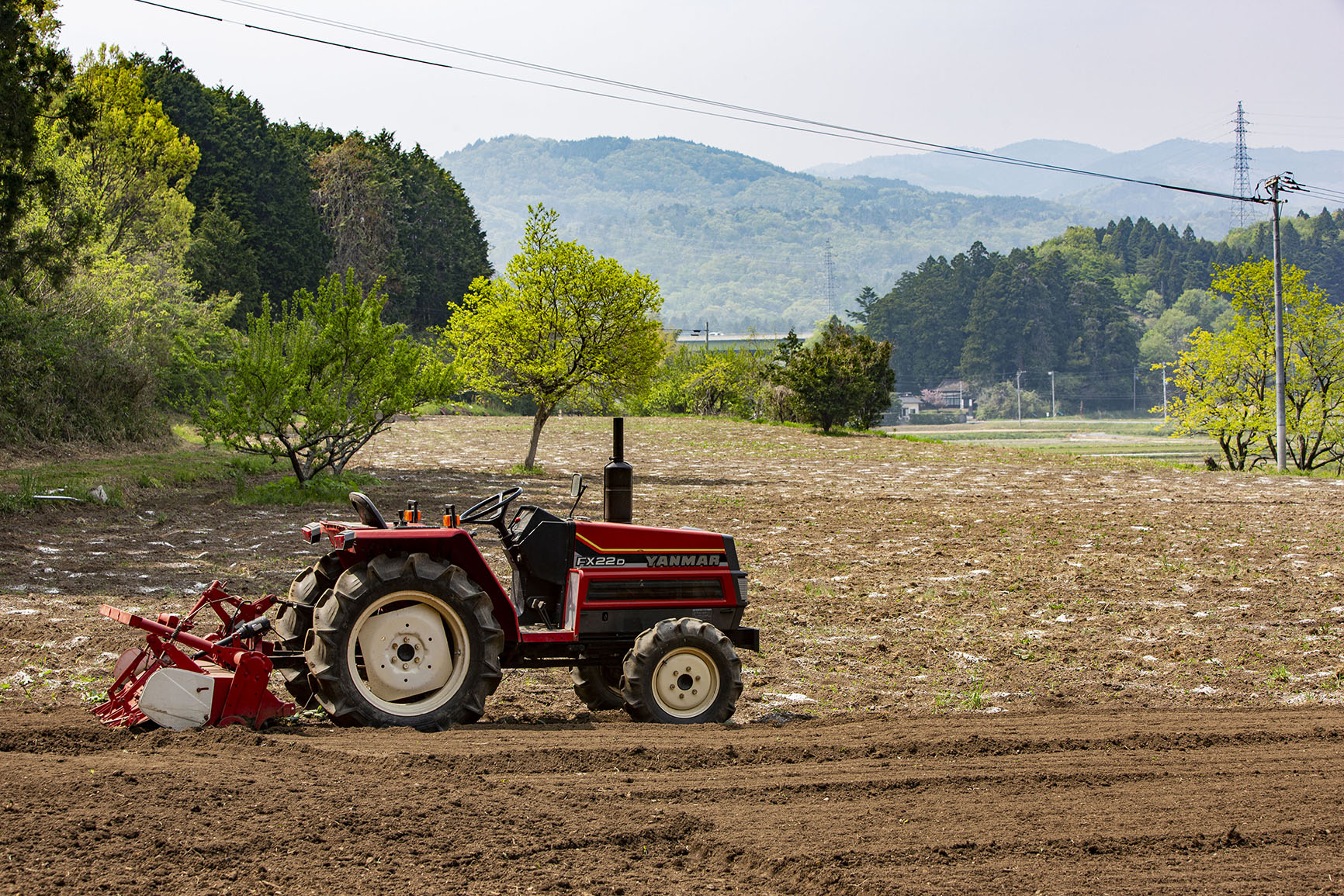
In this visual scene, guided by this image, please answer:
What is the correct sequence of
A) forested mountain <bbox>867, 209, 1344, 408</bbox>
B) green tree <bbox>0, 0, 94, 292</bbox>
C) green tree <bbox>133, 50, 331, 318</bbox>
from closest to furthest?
green tree <bbox>0, 0, 94, 292</bbox>
green tree <bbox>133, 50, 331, 318</bbox>
forested mountain <bbox>867, 209, 1344, 408</bbox>

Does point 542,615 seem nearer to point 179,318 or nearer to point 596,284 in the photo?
point 596,284

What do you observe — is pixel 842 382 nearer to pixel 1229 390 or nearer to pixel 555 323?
pixel 1229 390

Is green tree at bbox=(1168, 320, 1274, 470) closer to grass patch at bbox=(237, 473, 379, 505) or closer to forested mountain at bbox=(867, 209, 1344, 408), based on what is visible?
grass patch at bbox=(237, 473, 379, 505)

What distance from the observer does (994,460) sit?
101 feet

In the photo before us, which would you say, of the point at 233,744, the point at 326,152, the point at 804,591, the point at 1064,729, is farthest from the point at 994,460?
the point at 326,152

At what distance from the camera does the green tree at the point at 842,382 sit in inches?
1700

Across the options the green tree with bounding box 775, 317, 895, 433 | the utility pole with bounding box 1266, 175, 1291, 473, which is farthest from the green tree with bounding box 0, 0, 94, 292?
the utility pole with bounding box 1266, 175, 1291, 473

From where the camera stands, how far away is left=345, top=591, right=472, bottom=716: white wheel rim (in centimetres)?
570

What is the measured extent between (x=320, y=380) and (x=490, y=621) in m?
12.8

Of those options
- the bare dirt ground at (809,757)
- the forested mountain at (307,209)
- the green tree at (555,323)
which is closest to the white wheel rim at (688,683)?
the bare dirt ground at (809,757)

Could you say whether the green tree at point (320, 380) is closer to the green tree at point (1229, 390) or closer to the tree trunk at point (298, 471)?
the tree trunk at point (298, 471)

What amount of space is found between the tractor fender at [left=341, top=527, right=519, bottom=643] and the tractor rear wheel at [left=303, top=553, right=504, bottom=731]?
0.35ft

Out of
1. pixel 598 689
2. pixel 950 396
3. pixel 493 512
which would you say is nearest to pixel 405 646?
pixel 493 512

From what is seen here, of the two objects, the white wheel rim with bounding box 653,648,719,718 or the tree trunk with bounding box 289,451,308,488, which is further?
the tree trunk with bounding box 289,451,308,488
